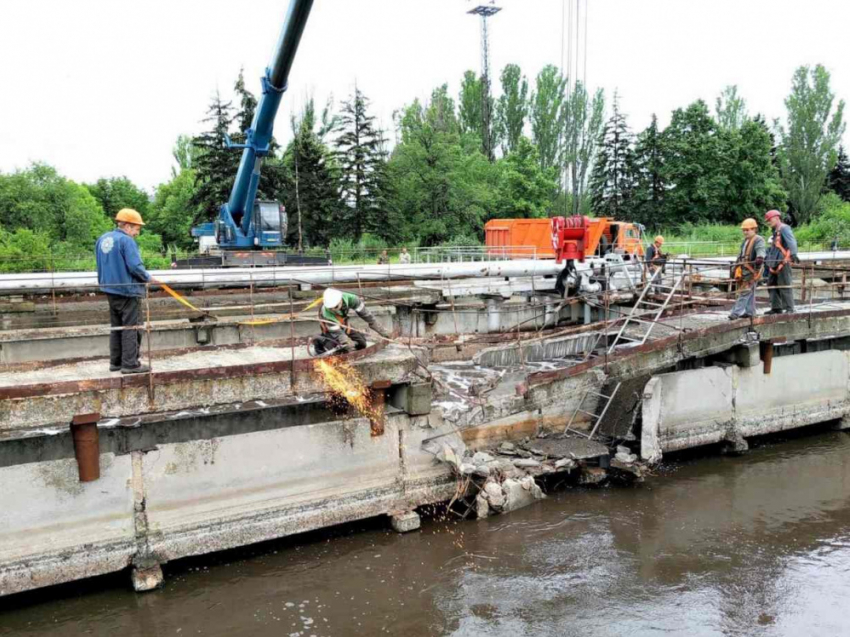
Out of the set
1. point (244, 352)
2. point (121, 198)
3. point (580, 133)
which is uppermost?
point (580, 133)

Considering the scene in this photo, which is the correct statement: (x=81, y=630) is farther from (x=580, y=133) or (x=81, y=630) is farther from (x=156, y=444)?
(x=580, y=133)

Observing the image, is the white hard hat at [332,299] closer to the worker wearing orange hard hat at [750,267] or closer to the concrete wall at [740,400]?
the concrete wall at [740,400]

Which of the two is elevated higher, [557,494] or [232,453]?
[232,453]

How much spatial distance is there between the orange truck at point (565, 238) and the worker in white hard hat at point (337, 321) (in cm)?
807

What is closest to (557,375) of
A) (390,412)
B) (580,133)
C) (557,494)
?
(557,494)

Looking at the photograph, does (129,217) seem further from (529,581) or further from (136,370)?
(529,581)

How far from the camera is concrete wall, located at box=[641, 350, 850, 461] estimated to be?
11.8 meters

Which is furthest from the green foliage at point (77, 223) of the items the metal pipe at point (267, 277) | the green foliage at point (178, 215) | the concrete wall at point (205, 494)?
the concrete wall at point (205, 494)

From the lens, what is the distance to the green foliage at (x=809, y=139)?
5297 centimetres

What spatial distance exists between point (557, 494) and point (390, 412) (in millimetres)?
3118

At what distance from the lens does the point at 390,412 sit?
938 centimetres

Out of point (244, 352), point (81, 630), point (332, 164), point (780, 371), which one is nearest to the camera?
point (81, 630)

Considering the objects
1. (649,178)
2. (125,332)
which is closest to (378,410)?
(125,332)

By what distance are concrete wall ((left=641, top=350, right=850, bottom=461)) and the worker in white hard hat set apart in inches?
210
